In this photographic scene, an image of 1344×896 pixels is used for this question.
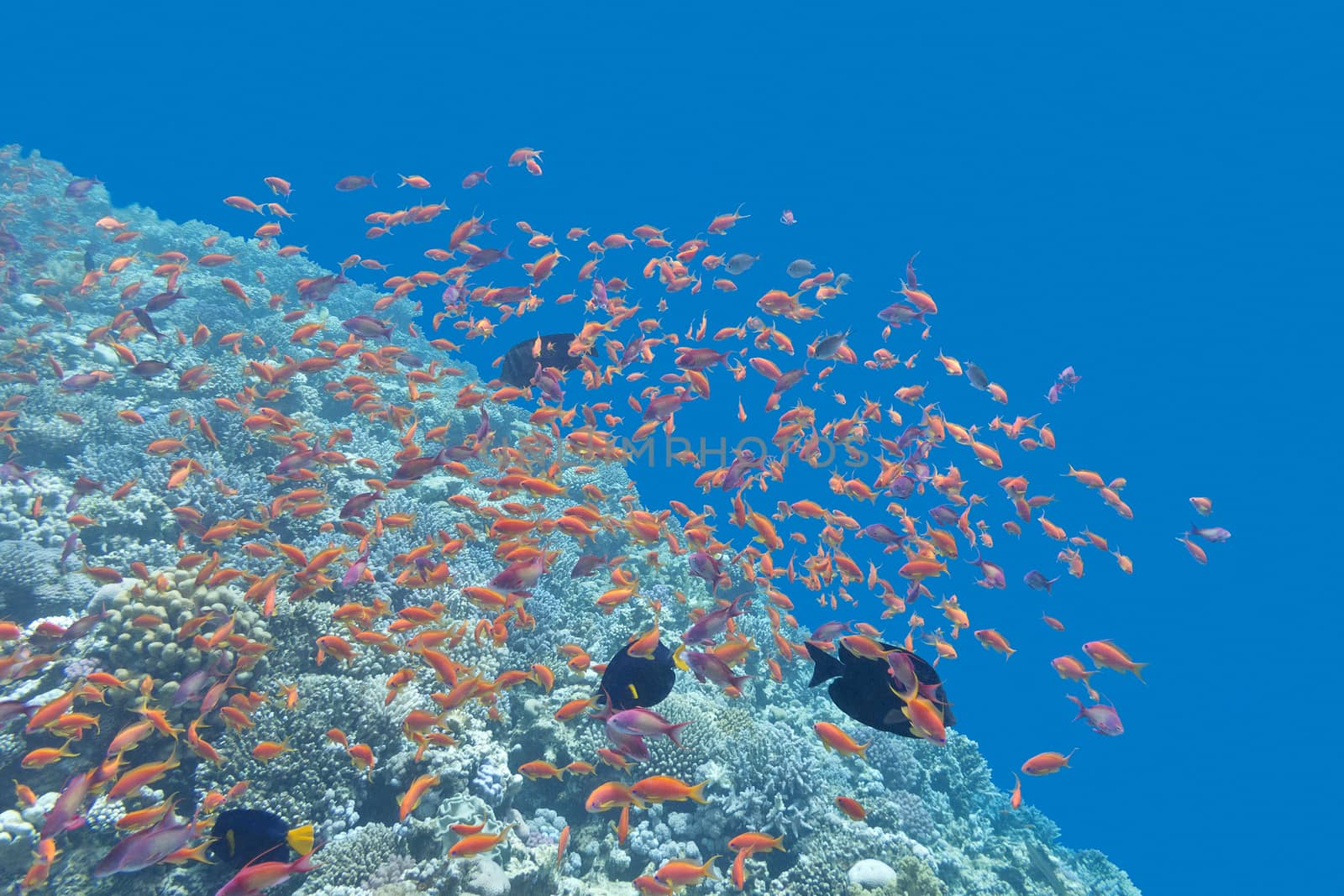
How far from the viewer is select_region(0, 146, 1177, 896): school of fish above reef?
14.4 ft

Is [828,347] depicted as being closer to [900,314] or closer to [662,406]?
[900,314]

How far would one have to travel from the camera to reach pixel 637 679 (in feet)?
13.4

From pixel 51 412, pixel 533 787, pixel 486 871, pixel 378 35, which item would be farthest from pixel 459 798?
pixel 378 35

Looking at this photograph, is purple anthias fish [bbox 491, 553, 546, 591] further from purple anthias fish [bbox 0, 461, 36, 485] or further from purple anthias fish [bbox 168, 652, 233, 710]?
purple anthias fish [bbox 0, 461, 36, 485]

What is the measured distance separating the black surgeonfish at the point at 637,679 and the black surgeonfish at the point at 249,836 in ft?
6.55

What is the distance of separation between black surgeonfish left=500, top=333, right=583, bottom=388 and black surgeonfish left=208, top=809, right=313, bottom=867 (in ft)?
14.0

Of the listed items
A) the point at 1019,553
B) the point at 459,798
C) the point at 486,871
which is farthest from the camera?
the point at 1019,553

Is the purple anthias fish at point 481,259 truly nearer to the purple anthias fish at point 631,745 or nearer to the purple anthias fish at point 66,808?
the purple anthias fish at point 66,808

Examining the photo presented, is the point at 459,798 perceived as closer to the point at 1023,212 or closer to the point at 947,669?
the point at 947,669

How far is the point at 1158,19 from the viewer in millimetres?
38781

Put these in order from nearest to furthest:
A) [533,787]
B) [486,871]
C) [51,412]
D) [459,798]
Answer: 1. [486,871]
2. [459,798]
3. [533,787]
4. [51,412]

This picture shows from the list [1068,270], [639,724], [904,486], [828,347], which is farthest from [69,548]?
[1068,270]

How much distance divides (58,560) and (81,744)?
3.88 m

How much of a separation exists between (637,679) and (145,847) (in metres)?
2.84
